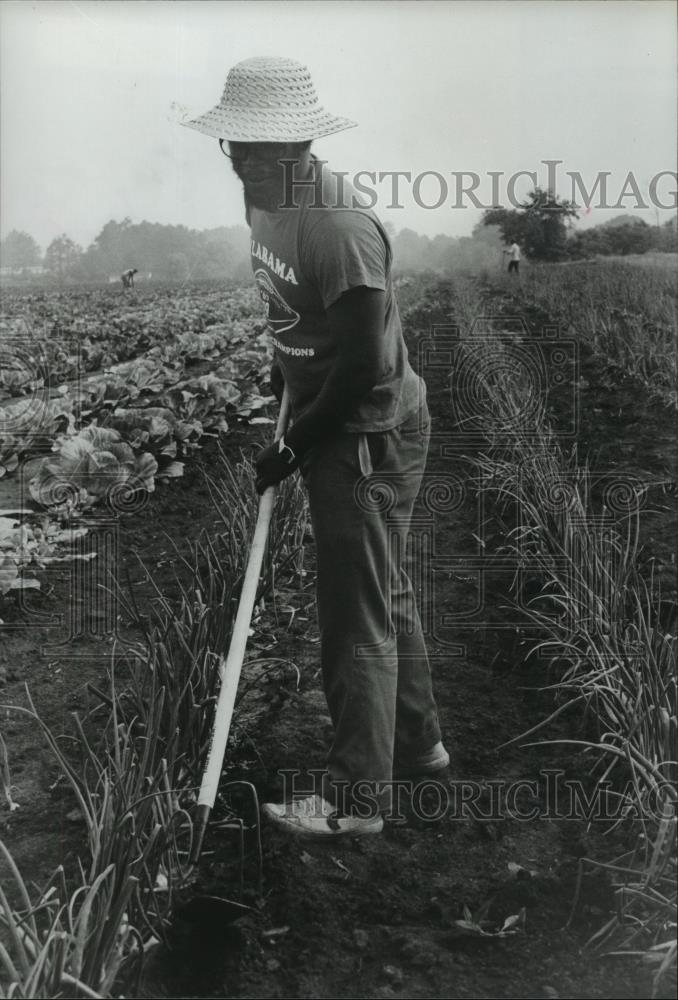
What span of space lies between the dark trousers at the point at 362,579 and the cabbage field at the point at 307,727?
238 mm

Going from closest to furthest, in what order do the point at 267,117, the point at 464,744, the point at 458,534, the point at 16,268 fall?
1. the point at 267,117
2. the point at 464,744
3. the point at 458,534
4. the point at 16,268

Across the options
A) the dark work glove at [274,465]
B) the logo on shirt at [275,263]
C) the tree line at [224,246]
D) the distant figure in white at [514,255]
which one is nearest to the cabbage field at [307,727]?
the dark work glove at [274,465]

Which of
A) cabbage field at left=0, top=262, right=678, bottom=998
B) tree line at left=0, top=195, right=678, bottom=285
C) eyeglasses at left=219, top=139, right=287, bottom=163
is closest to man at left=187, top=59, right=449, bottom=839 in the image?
eyeglasses at left=219, top=139, right=287, bottom=163

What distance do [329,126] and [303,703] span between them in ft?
4.94

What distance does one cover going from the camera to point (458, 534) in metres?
4.00

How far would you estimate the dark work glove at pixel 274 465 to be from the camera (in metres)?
1.94

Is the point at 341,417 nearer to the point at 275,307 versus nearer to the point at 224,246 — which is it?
the point at 275,307

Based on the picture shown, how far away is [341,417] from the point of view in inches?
72.8

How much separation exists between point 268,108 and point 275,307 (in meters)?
0.39

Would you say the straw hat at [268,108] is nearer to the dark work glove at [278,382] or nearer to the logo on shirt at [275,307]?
the logo on shirt at [275,307]

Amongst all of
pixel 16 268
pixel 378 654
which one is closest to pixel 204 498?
pixel 378 654

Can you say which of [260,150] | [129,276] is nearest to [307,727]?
[260,150]

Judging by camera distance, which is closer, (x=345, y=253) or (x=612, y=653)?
(x=345, y=253)

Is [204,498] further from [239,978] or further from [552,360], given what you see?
[552,360]
